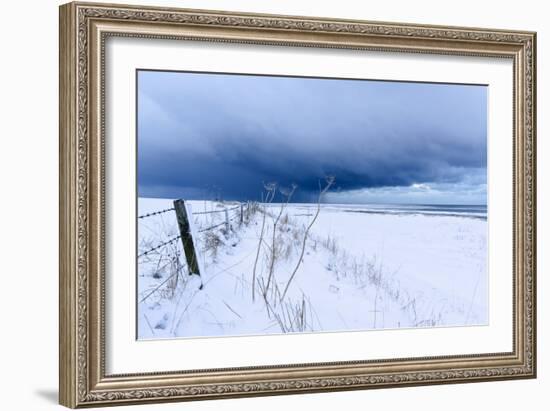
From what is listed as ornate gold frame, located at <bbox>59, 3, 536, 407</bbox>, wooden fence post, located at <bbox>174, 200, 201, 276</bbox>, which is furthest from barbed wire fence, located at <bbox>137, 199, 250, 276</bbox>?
ornate gold frame, located at <bbox>59, 3, 536, 407</bbox>

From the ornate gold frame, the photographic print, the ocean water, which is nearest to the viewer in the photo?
the ornate gold frame

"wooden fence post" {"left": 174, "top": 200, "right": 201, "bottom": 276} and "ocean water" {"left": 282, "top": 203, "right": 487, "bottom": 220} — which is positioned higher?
"ocean water" {"left": 282, "top": 203, "right": 487, "bottom": 220}

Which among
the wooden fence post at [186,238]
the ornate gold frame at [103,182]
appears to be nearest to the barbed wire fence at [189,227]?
the wooden fence post at [186,238]

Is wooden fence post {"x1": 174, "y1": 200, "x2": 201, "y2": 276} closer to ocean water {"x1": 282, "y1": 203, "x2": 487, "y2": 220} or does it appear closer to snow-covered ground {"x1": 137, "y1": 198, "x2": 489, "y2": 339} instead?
snow-covered ground {"x1": 137, "y1": 198, "x2": 489, "y2": 339}

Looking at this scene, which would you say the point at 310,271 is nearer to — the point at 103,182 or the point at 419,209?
the point at 419,209

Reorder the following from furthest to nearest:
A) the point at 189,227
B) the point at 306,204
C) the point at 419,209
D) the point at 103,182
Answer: the point at 419,209 < the point at 306,204 < the point at 189,227 < the point at 103,182

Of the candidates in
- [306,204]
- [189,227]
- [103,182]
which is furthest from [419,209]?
[103,182]

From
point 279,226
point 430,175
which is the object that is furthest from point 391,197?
point 279,226
